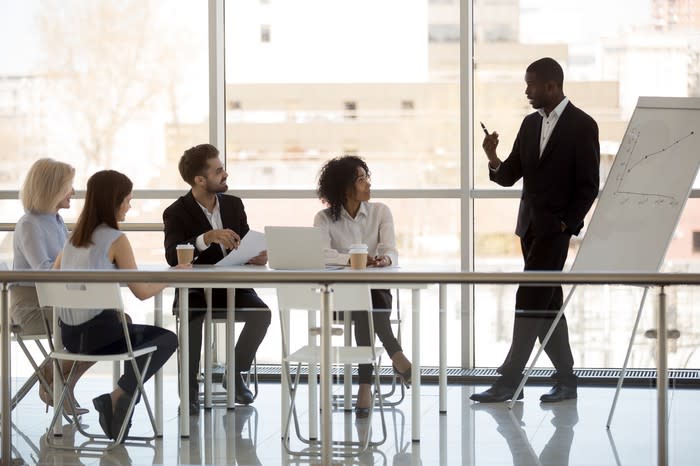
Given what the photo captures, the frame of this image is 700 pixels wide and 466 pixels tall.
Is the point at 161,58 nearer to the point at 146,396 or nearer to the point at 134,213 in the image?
the point at 134,213

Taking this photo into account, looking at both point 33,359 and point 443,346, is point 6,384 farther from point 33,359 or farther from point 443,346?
point 443,346

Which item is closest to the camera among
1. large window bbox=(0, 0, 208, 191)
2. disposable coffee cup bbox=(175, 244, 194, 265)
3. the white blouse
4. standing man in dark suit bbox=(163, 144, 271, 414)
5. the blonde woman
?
disposable coffee cup bbox=(175, 244, 194, 265)

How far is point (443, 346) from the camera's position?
3463 millimetres

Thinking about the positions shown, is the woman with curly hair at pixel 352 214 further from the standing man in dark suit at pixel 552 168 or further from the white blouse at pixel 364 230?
the standing man in dark suit at pixel 552 168

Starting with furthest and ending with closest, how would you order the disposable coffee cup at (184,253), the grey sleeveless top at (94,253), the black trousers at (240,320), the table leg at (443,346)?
the disposable coffee cup at (184,253), the grey sleeveless top at (94,253), the black trousers at (240,320), the table leg at (443,346)

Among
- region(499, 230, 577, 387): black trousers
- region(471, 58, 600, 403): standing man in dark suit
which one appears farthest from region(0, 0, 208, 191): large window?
region(499, 230, 577, 387): black trousers

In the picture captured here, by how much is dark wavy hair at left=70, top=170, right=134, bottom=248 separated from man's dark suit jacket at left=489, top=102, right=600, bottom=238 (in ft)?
6.66

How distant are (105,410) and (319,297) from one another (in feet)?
2.96

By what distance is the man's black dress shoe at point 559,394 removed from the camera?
3475 millimetres

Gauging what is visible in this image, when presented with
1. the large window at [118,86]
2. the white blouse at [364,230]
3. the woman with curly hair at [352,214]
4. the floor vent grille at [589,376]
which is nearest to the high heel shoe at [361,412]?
the floor vent grille at [589,376]

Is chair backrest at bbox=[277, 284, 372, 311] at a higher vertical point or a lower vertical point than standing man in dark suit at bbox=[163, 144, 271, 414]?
lower

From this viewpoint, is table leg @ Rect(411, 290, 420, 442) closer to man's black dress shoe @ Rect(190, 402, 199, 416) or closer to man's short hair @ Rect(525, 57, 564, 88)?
man's black dress shoe @ Rect(190, 402, 199, 416)

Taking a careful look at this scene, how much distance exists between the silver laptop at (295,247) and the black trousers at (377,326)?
109 centimetres

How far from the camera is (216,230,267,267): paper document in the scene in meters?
4.89
